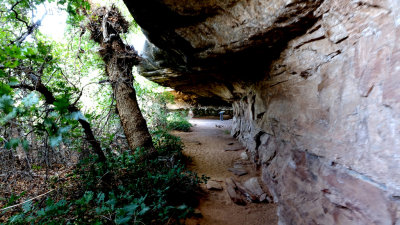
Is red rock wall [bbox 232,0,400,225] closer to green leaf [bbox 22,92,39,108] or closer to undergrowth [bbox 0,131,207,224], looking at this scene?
undergrowth [bbox 0,131,207,224]

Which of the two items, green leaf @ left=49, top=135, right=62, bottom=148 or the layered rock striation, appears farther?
the layered rock striation

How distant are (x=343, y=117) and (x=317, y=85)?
0.58m

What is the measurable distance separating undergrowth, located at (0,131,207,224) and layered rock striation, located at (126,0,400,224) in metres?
1.87

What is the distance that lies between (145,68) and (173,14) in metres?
4.20

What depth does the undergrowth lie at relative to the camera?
1.94 meters

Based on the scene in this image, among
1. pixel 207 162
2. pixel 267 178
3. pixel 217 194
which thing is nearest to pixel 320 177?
pixel 267 178

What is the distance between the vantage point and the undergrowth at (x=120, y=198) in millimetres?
1939

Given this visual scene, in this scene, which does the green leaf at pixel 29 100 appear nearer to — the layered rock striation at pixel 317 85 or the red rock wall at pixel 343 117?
the layered rock striation at pixel 317 85

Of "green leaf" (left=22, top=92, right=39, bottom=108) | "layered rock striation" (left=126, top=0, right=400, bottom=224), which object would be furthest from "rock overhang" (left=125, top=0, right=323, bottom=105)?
"green leaf" (left=22, top=92, right=39, bottom=108)

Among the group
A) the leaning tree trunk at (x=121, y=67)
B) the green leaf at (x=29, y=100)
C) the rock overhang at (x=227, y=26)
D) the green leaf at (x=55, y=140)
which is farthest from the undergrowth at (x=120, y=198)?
the rock overhang at (x=227, y=26)

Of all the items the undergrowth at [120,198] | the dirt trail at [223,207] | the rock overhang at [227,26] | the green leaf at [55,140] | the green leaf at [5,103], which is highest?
the rock overhang at [227,26]

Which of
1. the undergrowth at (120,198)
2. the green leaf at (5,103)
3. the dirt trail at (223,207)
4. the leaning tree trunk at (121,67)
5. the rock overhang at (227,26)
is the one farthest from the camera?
the leaning tree trunk at (121,67)

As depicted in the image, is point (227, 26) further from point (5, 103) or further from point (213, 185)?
point (213, 185)

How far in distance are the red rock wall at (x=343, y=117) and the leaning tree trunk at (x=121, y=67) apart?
3.34 meters
